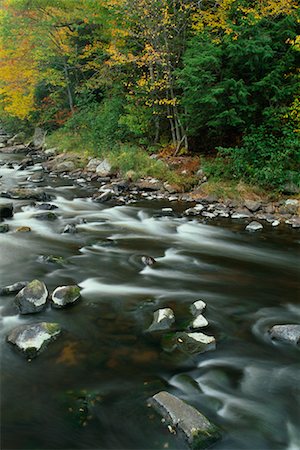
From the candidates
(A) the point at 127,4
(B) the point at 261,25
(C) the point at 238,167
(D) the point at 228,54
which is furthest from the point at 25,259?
(A) the point at 127,4

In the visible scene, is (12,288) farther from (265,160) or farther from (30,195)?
(265,160)

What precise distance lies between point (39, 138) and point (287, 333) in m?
23.5

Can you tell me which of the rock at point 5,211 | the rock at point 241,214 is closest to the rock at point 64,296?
the rock at point 5,211

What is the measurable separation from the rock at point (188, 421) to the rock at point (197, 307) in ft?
5.98

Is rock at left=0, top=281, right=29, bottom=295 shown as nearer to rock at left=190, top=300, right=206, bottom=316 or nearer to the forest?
rock at left=190, top=300, right=206, bottom=316

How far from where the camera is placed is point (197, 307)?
5359 millimetres

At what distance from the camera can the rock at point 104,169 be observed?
15.4m

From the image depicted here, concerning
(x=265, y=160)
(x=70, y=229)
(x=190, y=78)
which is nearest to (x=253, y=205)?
(x=265, y=160)

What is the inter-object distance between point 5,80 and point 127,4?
45.4 feet

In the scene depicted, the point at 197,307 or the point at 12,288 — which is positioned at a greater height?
the point at 12,288

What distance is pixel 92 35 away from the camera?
21.0m

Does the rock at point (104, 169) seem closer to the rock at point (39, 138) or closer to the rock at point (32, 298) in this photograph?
the rock at point (39, 138)

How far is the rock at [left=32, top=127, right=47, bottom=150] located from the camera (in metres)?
24.7

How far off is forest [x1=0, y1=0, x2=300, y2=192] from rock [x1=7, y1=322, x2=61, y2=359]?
8106mm
